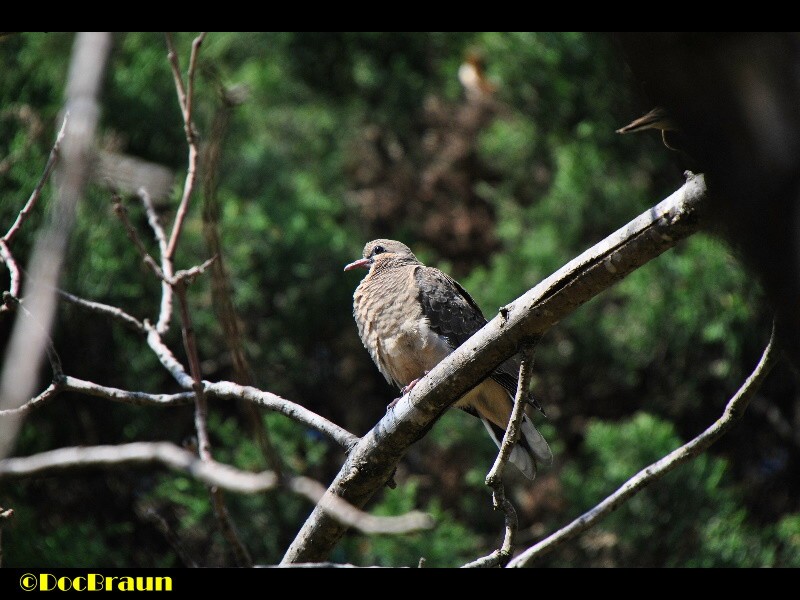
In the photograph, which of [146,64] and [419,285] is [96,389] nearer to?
[419,285]

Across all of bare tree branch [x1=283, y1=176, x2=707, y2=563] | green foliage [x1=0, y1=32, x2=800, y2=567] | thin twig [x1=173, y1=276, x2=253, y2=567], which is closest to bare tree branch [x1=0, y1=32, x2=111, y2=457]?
bare tree branch [x1=283, y1=176, x2=707, y2=563]

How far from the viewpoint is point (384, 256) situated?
4250 millimetres

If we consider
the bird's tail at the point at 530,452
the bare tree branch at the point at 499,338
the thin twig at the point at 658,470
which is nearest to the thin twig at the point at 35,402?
the bare tree branch at the point at 499,338

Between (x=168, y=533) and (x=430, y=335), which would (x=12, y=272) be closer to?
(x=168, y=533)

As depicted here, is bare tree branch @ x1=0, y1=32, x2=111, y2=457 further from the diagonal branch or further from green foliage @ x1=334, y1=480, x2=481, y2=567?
green foliage @ x1=334, y1=480, x2=481, y2=567

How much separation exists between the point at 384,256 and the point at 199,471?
3.05 m

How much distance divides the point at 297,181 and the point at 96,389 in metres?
4.16

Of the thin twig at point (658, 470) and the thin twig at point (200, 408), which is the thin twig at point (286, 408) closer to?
the thin twig at point (200, 408)

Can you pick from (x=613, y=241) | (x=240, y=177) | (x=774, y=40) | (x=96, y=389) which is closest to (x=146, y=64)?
(x=240, y=177)

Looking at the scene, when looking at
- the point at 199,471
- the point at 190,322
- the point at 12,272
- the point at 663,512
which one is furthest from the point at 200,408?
the point at 663,512

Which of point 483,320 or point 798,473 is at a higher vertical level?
point 483,320

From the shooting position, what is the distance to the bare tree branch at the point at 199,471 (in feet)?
3.94

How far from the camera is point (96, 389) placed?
234 cm

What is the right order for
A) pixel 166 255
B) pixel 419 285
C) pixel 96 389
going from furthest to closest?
pixel 419 285 → pixel 166 255 → pixel 96 389
